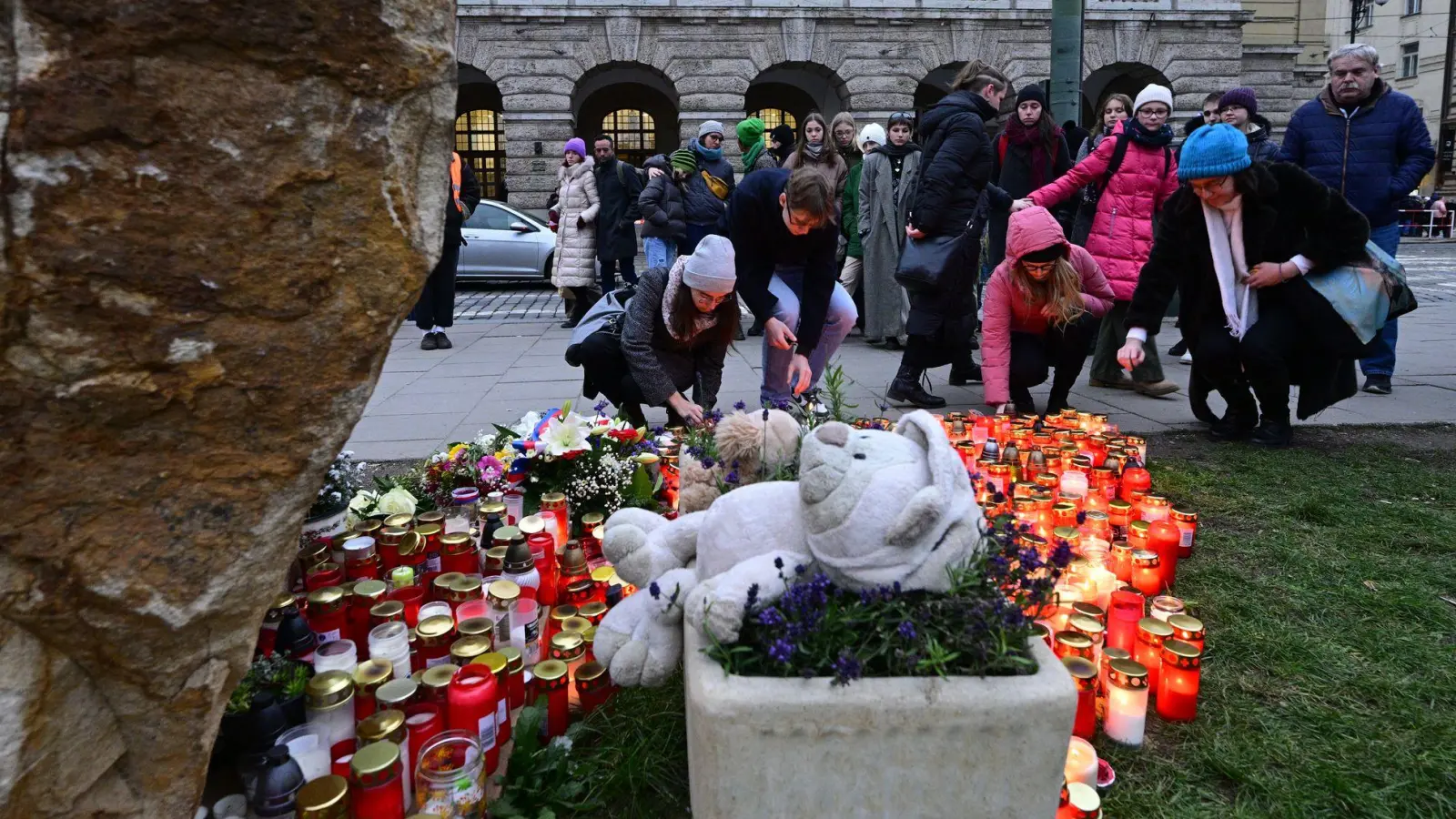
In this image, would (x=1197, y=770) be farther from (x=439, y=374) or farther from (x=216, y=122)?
(x=439, y=374)

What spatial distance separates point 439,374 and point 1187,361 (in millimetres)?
5825

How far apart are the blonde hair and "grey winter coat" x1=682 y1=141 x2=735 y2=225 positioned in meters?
4.30

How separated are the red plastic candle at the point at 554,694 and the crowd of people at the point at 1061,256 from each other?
1.84 metres

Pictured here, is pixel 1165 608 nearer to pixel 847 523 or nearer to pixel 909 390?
pixel 847 523

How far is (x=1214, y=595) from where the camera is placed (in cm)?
278

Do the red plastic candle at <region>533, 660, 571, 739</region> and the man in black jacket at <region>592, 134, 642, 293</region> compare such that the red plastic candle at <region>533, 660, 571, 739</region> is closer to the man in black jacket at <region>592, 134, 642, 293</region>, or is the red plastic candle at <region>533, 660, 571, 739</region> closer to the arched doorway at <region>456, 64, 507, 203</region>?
the man in black jacket at <region>592, 134, 642, 293</region>

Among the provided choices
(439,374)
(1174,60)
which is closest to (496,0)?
(439,374)

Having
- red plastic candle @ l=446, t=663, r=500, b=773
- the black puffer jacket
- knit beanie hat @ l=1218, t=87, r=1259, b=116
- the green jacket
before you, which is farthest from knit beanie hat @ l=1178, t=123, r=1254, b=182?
red plastic candle @ l=446, t=663, r=500, b=773

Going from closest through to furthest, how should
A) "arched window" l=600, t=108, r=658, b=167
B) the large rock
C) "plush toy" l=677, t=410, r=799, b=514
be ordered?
the large rock < "plush toy" l=677, t=410, r=799, b=514 < "arched window" l=600, t=108, r=658, b=167

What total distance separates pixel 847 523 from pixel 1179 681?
1.10 metres

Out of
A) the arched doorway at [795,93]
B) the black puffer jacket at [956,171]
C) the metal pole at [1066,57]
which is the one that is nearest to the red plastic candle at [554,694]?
the black puffer jacket at [956,171]

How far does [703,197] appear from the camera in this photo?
870 cm

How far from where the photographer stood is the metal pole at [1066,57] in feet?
22.3

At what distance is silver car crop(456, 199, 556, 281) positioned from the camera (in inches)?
494
